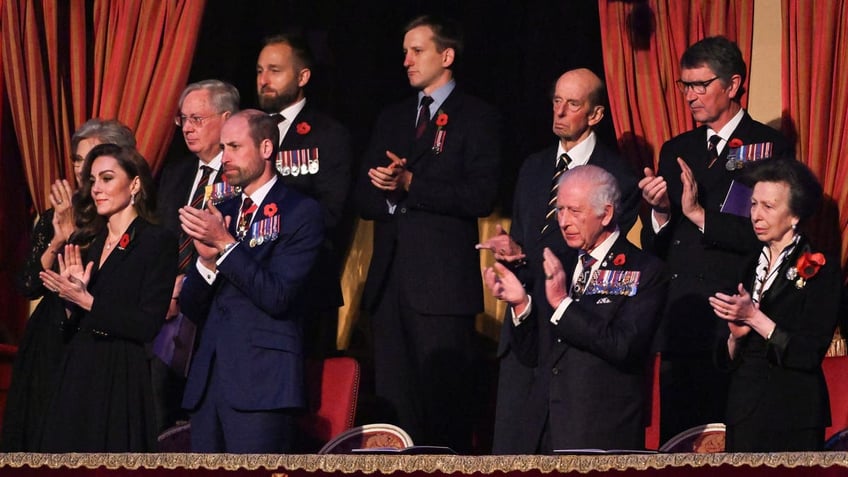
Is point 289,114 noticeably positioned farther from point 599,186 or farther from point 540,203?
point 599,186

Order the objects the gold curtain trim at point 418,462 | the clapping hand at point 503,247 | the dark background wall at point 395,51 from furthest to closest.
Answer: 1. the dark background wall at point 395,51
2. the clapping hand at point 503,247
3. the gold curtain trim at point 418,462

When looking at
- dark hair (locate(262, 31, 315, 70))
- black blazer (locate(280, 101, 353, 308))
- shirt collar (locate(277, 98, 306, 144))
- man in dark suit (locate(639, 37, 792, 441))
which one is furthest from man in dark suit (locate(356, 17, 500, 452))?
man in dark suit (locate(639, 37, 792, 441))

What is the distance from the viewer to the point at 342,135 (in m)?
→ 6.98

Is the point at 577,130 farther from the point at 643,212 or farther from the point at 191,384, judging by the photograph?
the point at 191,384

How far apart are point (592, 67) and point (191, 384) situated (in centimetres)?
297

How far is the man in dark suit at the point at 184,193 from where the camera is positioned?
664 cm

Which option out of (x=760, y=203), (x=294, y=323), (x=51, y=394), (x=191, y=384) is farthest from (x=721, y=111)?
(x=51, y=394)

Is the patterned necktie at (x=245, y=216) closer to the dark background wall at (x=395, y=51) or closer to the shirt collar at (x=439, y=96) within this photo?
the shirt collar at (x=439, y=96)

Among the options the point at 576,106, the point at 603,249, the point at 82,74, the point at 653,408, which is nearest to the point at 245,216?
the point at 603,249

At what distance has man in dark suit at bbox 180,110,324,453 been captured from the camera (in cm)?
575

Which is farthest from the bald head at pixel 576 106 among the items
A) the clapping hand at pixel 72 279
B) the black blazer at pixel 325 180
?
the clapping hand at pixel 72 279

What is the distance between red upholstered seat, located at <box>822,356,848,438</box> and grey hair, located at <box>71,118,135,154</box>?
3.05m

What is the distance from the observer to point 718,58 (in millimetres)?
6488

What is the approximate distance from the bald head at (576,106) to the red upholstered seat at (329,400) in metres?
1.29
